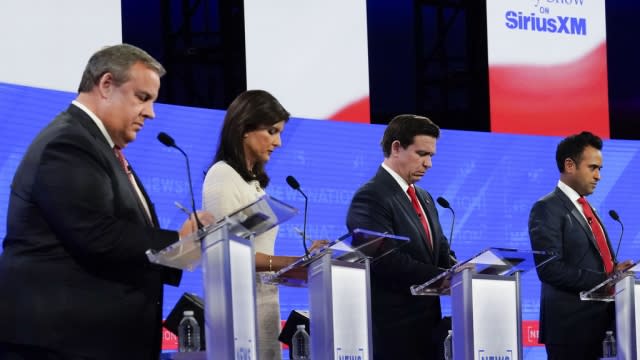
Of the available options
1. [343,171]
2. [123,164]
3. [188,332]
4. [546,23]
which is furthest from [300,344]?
[546,23]

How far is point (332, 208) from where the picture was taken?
6.84 m

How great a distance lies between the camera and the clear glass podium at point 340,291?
12.7 ft

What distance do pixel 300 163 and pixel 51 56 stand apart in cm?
179

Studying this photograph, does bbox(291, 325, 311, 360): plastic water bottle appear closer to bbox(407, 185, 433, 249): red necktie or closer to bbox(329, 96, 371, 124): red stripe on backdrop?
bbox(407, 185, 433, 249): red necktie

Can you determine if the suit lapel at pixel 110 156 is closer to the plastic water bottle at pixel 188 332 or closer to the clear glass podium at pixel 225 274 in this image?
the clear glass podium at pixel 225 274

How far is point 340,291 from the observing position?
393 centimetres

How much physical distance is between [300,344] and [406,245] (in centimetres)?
66

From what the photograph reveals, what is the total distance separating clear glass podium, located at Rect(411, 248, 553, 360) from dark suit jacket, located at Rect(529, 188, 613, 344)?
3.42 feet

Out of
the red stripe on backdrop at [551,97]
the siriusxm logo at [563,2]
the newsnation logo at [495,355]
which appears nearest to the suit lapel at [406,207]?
the newsnation logo at [495,355]

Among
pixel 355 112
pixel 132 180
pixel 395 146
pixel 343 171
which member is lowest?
pixel 132 180

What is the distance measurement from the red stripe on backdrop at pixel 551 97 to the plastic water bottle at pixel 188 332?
3.61 metres

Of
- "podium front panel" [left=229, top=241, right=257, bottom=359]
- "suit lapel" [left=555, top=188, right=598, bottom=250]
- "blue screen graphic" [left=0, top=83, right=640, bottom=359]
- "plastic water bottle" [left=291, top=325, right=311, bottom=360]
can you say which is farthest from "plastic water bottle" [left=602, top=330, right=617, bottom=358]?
"podium front panel" [left=229, top=241, right=257, bottom=359]

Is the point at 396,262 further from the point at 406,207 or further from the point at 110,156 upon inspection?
the point at 110,156

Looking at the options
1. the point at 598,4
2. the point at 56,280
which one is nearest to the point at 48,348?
the point at 56,280
